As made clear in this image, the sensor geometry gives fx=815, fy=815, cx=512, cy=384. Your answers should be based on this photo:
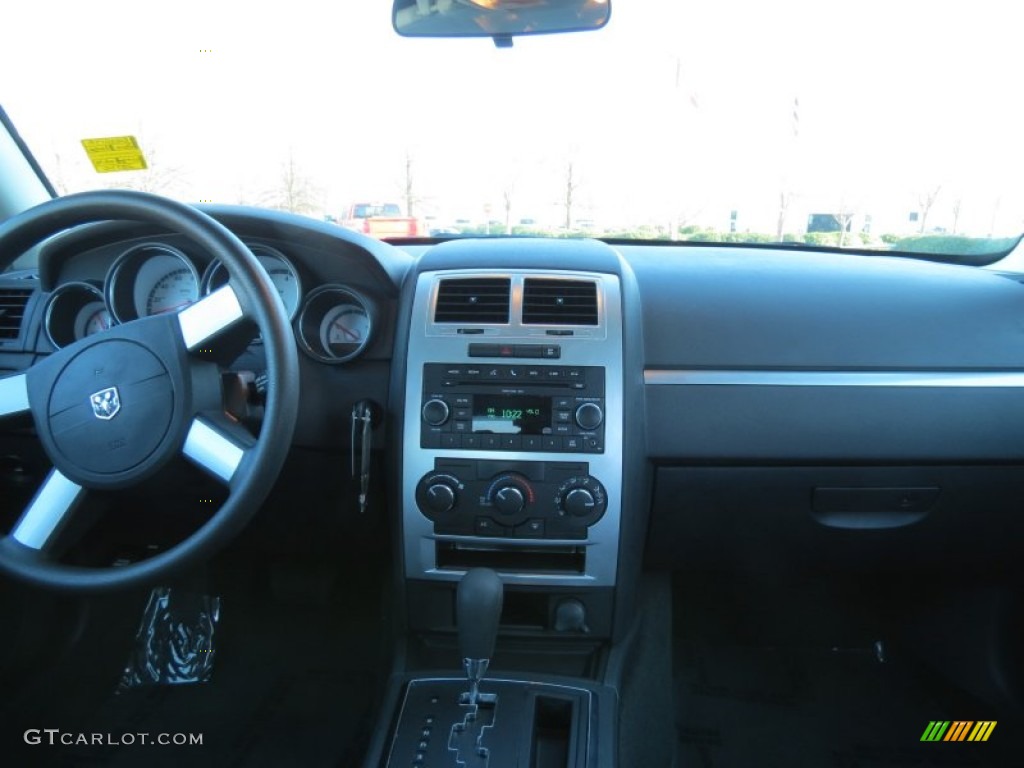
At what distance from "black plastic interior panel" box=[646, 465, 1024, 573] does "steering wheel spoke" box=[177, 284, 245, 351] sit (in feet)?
3.87

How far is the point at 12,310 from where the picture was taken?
7.30 ft

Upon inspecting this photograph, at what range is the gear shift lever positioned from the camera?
1.83 metres

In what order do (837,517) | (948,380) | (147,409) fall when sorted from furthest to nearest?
(837,517) < (948,380) < (147,409)

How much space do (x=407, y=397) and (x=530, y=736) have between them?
85 cm

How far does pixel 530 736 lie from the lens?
6.14 ft

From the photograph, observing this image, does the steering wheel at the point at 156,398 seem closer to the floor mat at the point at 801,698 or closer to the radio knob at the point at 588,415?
the radio knob at the point at 588,415

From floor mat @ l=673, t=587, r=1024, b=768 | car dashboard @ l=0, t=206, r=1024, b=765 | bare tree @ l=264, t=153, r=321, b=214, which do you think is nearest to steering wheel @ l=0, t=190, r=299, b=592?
car dashboard @ l=0, t=206, r=1024, b=765

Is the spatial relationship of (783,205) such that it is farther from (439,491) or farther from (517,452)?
(439,491)

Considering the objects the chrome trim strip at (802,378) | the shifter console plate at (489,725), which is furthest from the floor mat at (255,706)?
the chrome trim strip at (802,378)

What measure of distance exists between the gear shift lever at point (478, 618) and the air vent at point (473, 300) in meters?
0.63

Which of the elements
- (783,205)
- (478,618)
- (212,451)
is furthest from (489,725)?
(783,205)

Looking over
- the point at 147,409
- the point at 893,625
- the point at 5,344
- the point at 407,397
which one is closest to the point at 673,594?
the point at 893,625

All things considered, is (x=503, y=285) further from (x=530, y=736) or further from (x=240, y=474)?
(x=530, y=736)

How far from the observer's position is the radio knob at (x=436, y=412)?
199 centimetres
